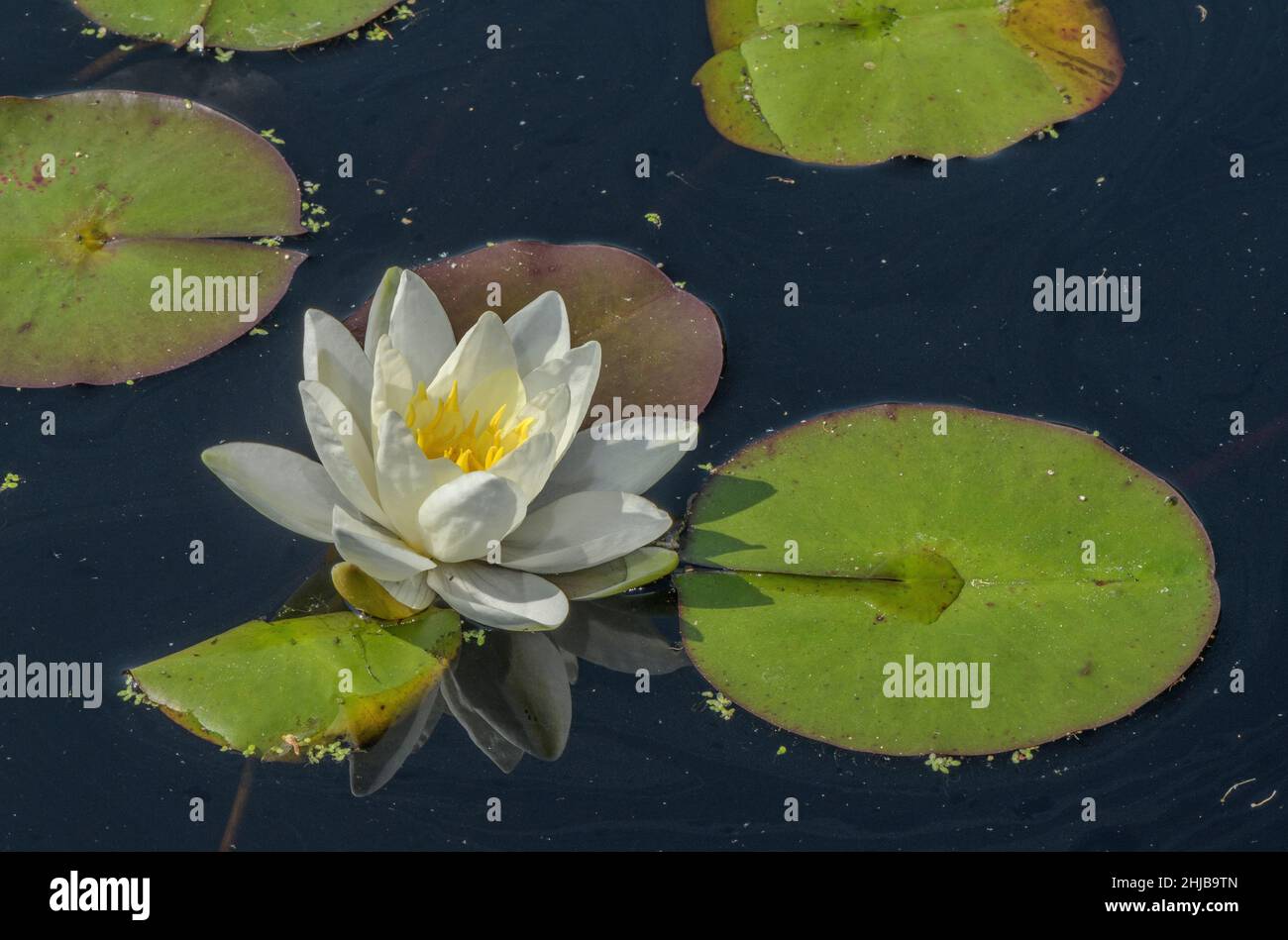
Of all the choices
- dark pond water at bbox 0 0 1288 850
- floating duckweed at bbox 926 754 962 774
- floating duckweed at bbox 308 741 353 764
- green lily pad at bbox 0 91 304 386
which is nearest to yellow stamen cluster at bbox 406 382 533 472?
dark pond water at bbox 0 0 1288 850

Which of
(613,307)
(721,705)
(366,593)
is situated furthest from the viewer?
(613,307)

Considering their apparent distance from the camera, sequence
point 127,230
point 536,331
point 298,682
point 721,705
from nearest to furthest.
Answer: point 298,682, point 721,705, point 536,331, point 127,230

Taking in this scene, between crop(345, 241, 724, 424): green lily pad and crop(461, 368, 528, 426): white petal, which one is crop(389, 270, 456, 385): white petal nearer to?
crop(461, 368, 528, 426): white petal

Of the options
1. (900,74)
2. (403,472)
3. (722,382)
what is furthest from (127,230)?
(900,74)

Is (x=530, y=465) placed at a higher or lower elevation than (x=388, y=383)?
lower

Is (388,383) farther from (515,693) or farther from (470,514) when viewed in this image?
(515,693)

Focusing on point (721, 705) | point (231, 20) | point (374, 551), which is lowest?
point (721, 705)
